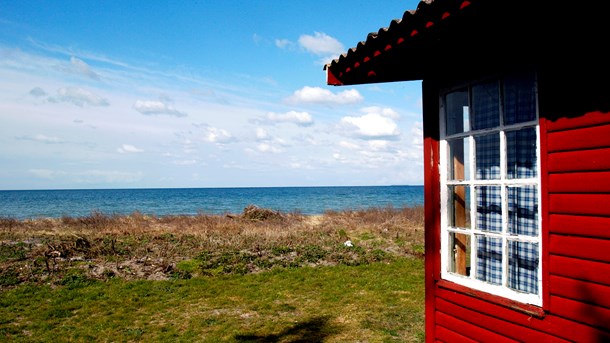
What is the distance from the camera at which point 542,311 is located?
3.20 meters

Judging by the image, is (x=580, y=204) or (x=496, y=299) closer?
(x=580, y=204)

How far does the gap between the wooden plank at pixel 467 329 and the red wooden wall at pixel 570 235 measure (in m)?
0.01

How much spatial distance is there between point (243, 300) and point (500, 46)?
6.81 m

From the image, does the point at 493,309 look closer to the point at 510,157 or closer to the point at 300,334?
the point at 510,157

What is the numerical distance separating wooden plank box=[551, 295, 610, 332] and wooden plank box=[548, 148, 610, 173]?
2.84 ft

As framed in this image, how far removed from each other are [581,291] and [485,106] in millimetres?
1549

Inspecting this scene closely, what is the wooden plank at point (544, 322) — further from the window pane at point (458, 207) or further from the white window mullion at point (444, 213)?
the window pane at point (458, 207)

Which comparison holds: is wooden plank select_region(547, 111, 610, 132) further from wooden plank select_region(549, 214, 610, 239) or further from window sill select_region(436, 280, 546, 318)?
window sill select_region(436, 280, 546, 318)

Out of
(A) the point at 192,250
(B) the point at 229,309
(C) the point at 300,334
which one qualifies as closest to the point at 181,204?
(A) the point at 192,250

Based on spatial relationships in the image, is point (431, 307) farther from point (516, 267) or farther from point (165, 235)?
point (165, 235)

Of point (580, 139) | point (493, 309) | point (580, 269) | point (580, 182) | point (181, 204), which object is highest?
point (580, 139)

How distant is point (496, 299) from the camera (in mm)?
3527

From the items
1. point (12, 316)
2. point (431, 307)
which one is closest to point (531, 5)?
point (431, 307)

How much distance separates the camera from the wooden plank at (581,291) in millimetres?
2814
